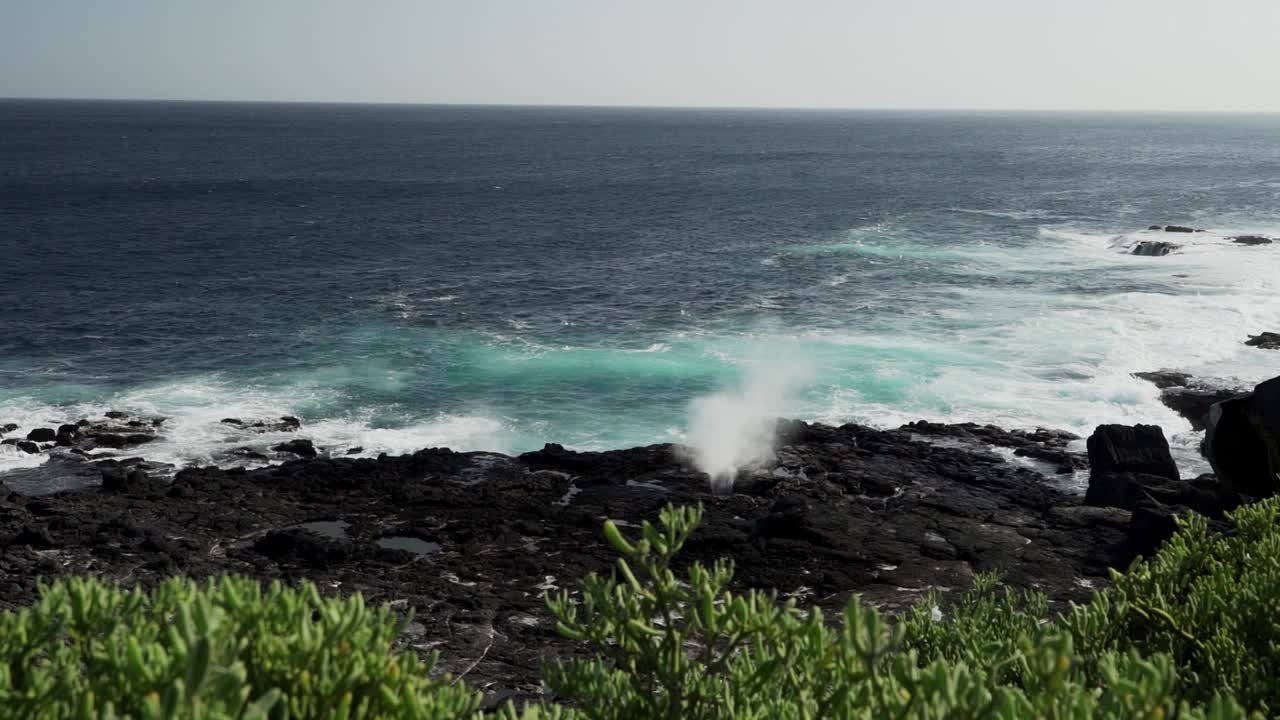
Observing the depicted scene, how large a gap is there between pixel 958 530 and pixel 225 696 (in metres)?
31.9

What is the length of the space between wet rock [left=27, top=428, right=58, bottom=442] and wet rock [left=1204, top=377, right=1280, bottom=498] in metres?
43.4

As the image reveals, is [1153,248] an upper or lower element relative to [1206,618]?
lower

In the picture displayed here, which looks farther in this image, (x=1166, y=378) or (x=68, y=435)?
(x=1166, y=378)

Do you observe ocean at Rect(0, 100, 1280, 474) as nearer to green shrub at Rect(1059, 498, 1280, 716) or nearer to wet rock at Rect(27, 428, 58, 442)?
wet rock at Rect(27, 428, 58, 442)

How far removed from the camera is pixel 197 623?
5461 millimetres

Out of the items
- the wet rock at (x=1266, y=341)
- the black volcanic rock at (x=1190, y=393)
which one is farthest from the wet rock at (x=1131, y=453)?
the wet rock at (x=1266, y=341)

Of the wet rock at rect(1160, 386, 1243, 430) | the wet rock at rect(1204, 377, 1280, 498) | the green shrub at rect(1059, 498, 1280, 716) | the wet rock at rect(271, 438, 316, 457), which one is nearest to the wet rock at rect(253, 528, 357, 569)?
the wet rock at rect(271, 438, 316, 457)

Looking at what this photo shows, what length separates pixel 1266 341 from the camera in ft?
180

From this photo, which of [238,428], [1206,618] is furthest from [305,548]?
[1206,618]

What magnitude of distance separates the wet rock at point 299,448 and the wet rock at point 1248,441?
32.8 metres

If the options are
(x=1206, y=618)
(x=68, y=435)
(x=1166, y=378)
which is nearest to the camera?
(x=1206, y=618)

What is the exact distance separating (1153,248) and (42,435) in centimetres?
7984

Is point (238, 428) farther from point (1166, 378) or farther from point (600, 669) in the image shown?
point (1166, 378)

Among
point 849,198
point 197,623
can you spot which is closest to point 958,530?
point 197,623
